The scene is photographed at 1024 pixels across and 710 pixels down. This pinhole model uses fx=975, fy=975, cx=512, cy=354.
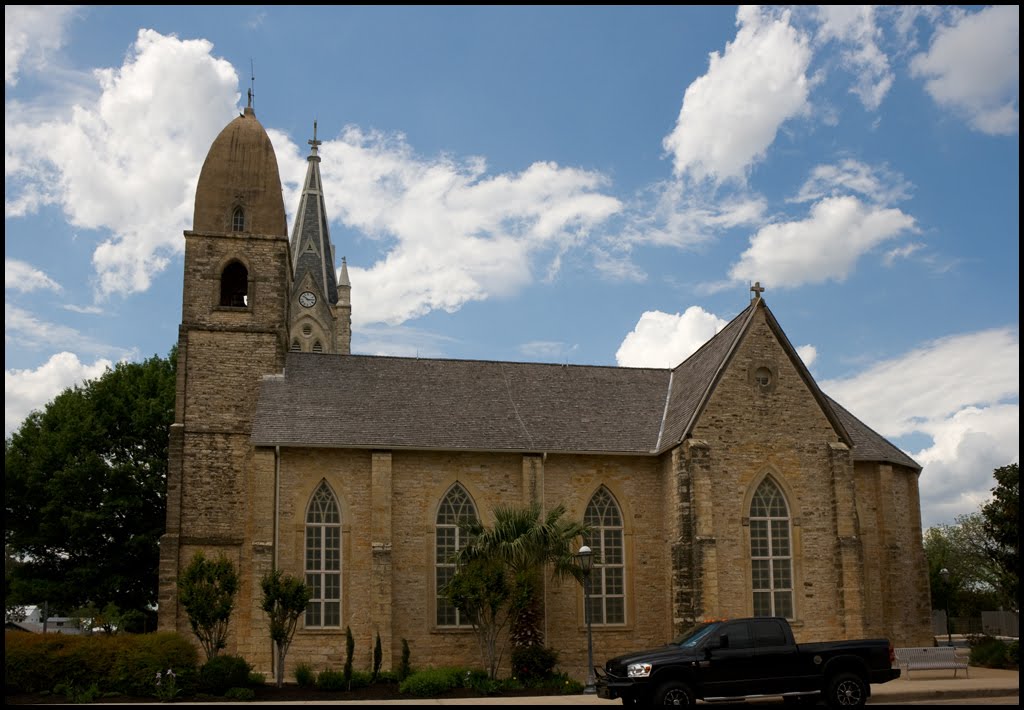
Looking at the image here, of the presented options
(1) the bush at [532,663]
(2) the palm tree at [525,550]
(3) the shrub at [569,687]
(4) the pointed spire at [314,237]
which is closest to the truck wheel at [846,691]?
(3) the shrub at [569,687]

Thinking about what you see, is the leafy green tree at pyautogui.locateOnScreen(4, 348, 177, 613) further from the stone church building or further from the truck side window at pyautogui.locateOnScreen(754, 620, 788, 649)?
the truck side window at pyautogui.locateOnScreen(754, 620, 788, 649)

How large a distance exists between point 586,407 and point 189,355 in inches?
535

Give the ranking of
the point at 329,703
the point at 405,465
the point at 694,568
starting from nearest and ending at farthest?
the point at 329,703
the point at 694,568
the point at 405,465

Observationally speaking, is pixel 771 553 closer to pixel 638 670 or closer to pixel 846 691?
pixel 846 691

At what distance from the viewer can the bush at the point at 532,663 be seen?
91.0 ft

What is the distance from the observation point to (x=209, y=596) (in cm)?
2555

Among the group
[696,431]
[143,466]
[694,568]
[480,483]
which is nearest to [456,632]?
[480,483]

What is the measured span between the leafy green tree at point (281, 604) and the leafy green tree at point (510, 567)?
14.1 feet

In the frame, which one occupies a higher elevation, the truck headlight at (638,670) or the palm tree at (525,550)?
the palm tree at (525,550)

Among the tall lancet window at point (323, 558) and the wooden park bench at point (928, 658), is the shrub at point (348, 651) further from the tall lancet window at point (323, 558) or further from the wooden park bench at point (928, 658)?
the wooden park bench at point (928, 658)

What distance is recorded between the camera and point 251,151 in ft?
116

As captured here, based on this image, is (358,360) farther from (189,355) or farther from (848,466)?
(848,466)

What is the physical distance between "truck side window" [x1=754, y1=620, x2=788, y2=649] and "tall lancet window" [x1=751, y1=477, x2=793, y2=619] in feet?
35.6

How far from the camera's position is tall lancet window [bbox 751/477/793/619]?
29875 mm
